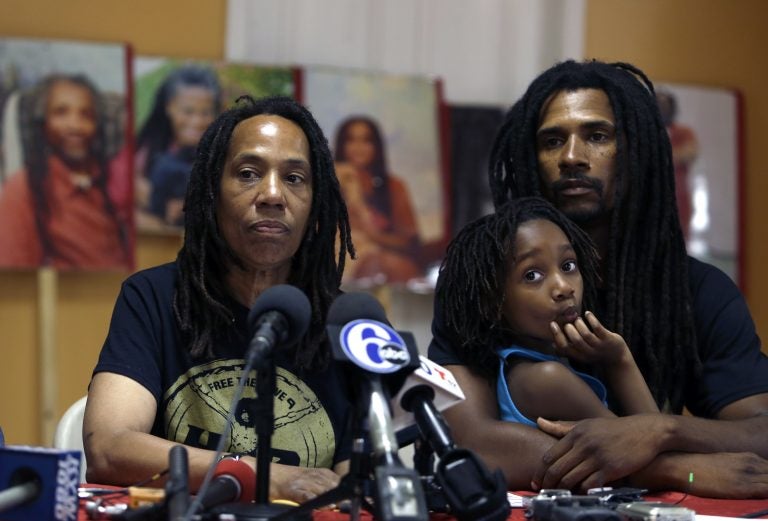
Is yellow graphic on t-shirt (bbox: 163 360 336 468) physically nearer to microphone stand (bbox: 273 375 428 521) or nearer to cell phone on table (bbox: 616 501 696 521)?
microphone stand (bbox: 273 375 428 521)

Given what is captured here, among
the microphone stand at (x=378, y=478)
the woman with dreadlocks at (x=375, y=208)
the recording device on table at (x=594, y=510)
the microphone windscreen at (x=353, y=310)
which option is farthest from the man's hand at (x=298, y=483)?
the woman with dreadlocks at (x=375, y=208)

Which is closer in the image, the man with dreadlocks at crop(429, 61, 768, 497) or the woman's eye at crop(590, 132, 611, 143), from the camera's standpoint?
the man with dreadlocks at crop(429, 61, 768, 497)

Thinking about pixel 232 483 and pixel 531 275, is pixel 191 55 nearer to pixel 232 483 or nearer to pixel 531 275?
pixel 531 275

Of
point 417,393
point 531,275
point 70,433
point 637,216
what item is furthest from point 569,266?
point 70,433

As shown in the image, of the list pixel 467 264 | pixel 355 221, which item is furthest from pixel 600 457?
pixel 355 221

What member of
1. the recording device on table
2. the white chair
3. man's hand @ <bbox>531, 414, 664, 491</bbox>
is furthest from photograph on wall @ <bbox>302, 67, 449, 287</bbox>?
the recording device on table

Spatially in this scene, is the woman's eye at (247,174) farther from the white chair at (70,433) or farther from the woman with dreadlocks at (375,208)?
the woman with dreadlocks at (375,208)

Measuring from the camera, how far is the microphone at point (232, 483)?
1.91m

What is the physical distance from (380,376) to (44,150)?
353cm

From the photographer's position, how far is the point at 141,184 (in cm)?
501

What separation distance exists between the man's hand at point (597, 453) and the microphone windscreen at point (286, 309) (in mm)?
909

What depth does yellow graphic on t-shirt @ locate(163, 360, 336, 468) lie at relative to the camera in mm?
2562

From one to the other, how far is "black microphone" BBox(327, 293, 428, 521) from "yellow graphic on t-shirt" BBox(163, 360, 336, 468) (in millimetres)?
842

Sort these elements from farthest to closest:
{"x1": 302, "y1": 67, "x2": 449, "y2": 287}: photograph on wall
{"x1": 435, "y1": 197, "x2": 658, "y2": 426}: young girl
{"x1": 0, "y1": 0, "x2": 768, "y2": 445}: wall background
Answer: {"x1": 302, "y1": 67, "x2": 449, "y2": 287}: photograph on wall, {"x1": 0, "y1": 0, "x2": 768, "y2": 445}: wall background, {"x1": 435, "y1": 197, "x2": 658, "y2": 426}: young girl
